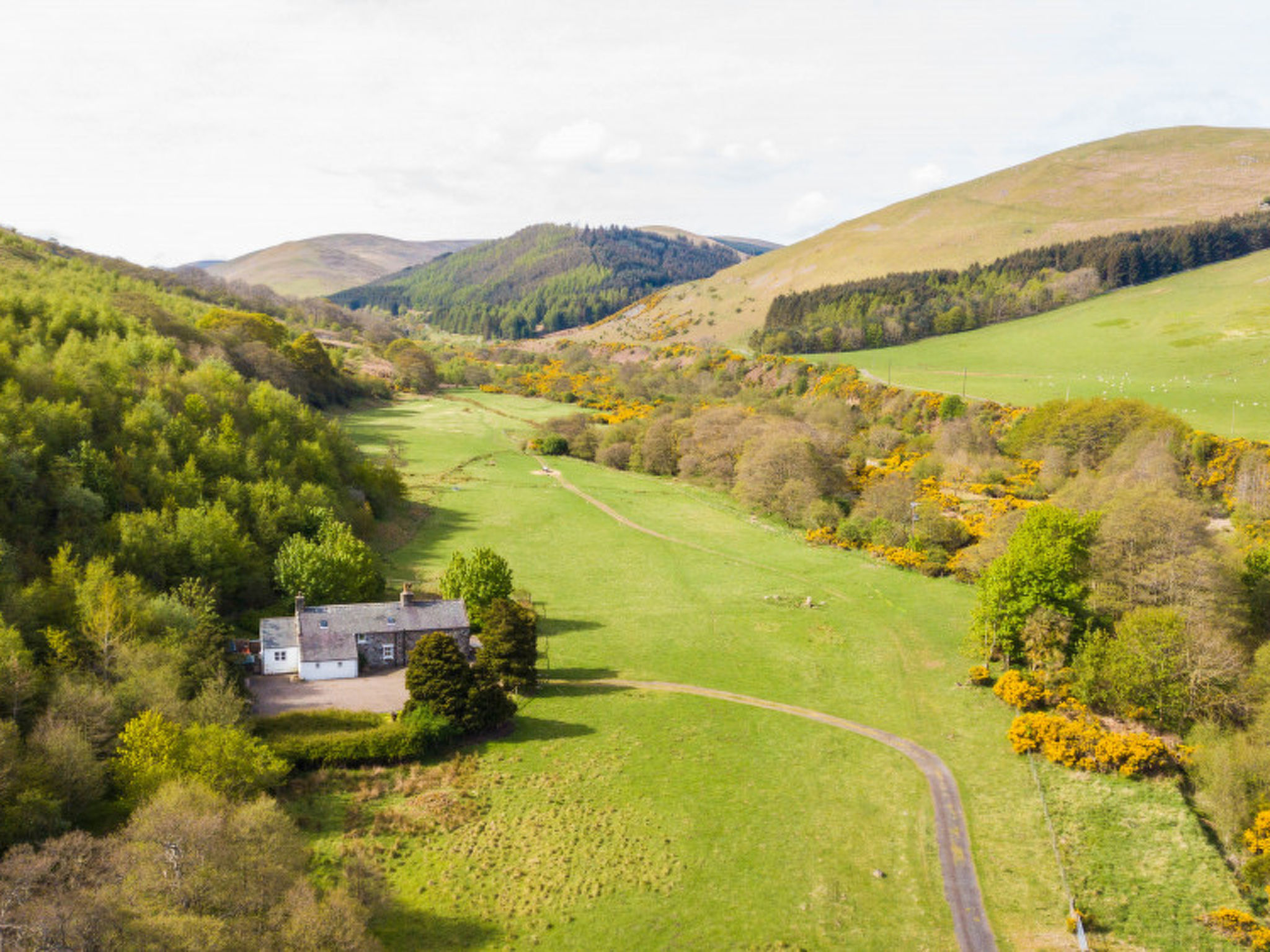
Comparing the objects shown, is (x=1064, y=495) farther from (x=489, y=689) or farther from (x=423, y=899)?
(x=423, y=899)

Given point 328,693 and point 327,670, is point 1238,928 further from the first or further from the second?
point 327,670

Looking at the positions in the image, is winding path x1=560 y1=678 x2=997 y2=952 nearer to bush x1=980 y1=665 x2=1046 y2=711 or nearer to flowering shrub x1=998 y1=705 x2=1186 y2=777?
flowering shrub x1=998 y1=705 x2=1186 y2=777

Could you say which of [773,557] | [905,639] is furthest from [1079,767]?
[773,557]

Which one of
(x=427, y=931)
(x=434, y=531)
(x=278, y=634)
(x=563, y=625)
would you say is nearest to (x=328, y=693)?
(x=278, y=634)

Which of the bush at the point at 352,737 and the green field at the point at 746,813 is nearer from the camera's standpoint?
the green field at the point at 746,813

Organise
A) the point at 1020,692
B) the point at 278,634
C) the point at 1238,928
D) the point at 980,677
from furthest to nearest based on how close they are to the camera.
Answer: the point at 980,677, the point at 278,634, the point at 1020,692, the point at 1238,928

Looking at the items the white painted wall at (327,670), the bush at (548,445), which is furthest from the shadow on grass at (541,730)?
the bush at (548,445)

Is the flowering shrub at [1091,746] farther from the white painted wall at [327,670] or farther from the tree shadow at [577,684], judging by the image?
the white painted wall at [327,670]
